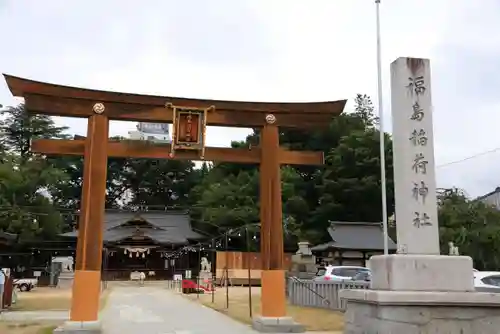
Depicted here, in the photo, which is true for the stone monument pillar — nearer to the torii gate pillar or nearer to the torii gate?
the torii gate pillar

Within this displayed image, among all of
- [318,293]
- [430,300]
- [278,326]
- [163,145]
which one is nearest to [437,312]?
[430,300]

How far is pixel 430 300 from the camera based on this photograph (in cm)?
692

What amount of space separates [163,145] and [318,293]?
8.95 meters

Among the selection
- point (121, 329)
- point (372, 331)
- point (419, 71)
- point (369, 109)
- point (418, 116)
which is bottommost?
point (121, 329)

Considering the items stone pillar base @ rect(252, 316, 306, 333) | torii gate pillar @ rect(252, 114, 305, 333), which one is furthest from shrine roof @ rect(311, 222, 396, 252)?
stone pillar base @ rect(252, 316, 306, 333)

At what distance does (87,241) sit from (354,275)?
1286 centimetres

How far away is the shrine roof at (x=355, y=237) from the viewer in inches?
1409

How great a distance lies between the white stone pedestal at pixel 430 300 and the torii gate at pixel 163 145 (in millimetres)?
6005

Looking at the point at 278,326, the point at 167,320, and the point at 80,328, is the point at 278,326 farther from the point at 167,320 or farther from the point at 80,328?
the point at 80,328

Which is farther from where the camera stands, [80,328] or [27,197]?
[27,197]

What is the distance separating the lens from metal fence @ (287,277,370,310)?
17.5 meters

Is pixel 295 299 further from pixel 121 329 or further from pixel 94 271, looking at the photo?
pixel 94 271

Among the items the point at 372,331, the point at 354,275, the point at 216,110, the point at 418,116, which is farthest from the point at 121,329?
the point at 354,275

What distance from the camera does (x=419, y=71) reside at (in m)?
8.22
